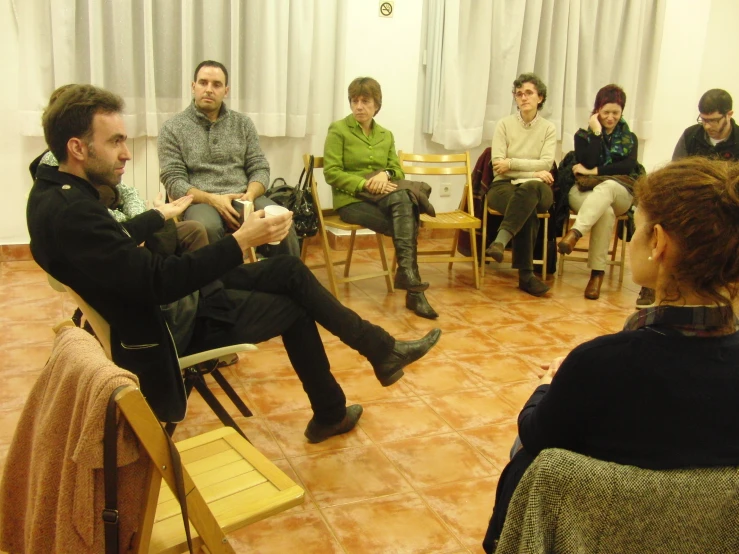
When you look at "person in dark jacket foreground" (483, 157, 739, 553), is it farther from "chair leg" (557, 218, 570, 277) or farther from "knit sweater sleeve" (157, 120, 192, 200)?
"chair leg" (557, 218, 570, 277)

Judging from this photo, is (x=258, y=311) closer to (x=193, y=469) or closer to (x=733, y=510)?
(x=193, y=469)

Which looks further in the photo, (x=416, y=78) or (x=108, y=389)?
(x=416, y=78)

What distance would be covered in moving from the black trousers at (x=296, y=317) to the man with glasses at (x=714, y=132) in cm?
297

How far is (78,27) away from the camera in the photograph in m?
4.16

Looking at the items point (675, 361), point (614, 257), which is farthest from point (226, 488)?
point (614, 257)

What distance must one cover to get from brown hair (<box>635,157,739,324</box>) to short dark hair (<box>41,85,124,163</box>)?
1.41m

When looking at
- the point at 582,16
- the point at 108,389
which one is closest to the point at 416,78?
the point at 582,16

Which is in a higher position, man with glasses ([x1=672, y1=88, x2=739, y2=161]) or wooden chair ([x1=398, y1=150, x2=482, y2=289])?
man with glasses ([x1=672, y1=88, x2=739, y2=161])

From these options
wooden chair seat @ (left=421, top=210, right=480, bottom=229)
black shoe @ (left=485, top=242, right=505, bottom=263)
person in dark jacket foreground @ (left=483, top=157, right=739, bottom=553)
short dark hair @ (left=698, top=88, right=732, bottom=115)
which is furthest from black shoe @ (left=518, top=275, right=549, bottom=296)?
person in dark jacket foreground @ (left=483, top=157, right=739, bottom=553)

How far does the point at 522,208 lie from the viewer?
4.31 meters

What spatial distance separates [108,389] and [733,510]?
37.0 inches

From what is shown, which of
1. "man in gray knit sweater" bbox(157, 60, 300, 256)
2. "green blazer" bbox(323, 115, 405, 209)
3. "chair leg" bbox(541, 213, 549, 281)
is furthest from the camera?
"chair leg" bbox(541, 213, 549, 281)

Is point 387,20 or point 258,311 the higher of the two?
point 387,20

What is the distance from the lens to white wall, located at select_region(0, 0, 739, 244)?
14.1 ft
